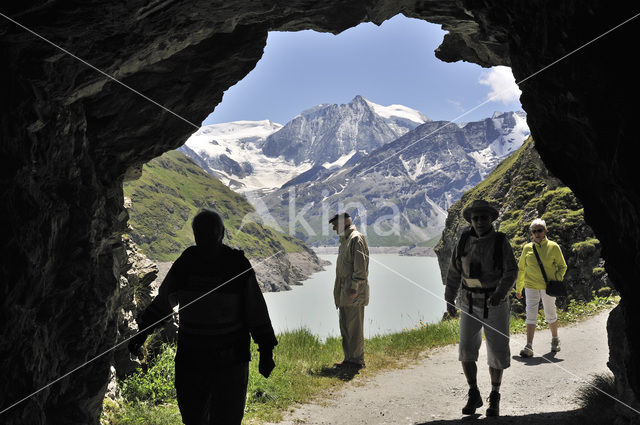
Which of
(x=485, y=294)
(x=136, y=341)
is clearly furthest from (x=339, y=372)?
(x=136, y=341)

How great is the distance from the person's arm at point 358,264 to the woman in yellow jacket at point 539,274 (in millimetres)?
3322

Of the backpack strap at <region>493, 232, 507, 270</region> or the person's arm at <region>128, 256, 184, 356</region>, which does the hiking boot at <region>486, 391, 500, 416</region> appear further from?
the person's arm at <region>128, 256, 184, 356</region>

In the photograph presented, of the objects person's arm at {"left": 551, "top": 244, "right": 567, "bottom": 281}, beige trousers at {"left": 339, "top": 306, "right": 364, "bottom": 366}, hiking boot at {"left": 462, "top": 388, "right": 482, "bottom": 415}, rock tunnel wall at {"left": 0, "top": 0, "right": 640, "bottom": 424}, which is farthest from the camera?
beige trousers at {"left": 339, "top": 306, "right": 364, "bottom": 366}

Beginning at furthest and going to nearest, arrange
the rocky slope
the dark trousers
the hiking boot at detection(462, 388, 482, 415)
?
the rocky slope, the hiking boot at detection(462, 388, 482, 415), the dark trousers

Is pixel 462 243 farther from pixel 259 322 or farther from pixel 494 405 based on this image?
pixel 259 322

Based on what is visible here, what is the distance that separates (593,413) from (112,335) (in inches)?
264

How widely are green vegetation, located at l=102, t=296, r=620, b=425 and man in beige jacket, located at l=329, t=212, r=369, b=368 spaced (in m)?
0.53

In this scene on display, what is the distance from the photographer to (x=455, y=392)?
779 cm

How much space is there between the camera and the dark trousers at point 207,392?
12.9 feet

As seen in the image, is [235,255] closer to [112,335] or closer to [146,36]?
[146,36]

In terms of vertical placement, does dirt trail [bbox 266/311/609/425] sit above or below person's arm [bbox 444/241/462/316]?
below

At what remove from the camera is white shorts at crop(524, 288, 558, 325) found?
885 centimetres

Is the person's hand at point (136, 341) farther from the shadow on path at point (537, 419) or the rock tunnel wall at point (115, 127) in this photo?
the shadow on path at point (537, 419)

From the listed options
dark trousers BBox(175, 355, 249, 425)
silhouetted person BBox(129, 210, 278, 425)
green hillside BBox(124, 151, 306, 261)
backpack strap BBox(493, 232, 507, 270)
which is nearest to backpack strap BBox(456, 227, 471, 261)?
backpack strap BBox(493, 232, 507, 270)
